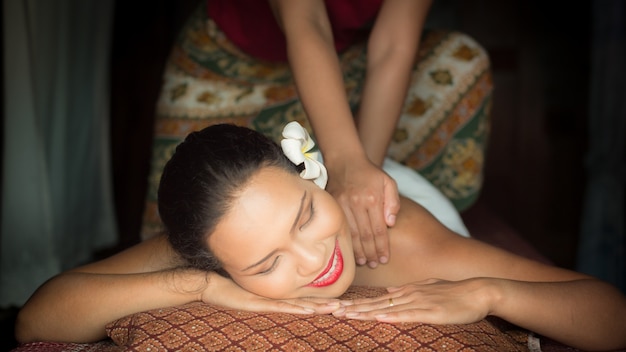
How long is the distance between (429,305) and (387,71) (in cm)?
74

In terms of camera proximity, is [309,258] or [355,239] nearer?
[309,258]

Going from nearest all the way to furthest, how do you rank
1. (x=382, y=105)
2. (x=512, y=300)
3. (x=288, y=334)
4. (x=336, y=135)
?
(x=288, y=334) < (x=512, y=300) < (x=336, y=135) < (x=382, y=105)

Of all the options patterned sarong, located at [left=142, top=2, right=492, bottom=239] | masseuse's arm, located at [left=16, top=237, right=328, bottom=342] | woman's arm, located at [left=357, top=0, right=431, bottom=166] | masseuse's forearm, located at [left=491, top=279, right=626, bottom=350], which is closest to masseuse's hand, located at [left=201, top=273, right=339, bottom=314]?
masseuse's arm, located at [left=16, top=237, right=328, bottom=342]

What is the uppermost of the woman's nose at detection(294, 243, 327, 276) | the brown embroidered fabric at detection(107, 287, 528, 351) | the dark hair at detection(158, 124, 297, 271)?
the dark hair at detection(158, 124, 297, 271)

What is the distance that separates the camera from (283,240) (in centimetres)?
133

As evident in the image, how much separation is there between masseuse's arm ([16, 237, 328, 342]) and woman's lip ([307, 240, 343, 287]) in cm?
15

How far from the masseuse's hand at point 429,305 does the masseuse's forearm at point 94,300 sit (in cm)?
37

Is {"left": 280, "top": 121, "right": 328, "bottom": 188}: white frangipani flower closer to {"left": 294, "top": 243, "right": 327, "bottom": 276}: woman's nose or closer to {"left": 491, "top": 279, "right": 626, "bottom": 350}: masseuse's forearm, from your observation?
{"left": 294, "top": 243, "right": 327, "bottom": 276}: woman's nose

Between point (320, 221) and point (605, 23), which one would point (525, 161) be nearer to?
point (605, 23)

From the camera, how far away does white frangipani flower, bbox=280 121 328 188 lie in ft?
4.80

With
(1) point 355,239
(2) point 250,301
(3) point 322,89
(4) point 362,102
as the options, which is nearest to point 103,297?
(2) point 250,301

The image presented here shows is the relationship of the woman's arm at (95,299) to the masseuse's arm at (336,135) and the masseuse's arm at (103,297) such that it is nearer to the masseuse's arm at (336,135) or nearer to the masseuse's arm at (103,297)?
the masseuse's arm at (103,297)

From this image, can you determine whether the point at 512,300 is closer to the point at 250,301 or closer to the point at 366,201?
the point at 366,201

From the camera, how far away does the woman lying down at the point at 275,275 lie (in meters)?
1.35
